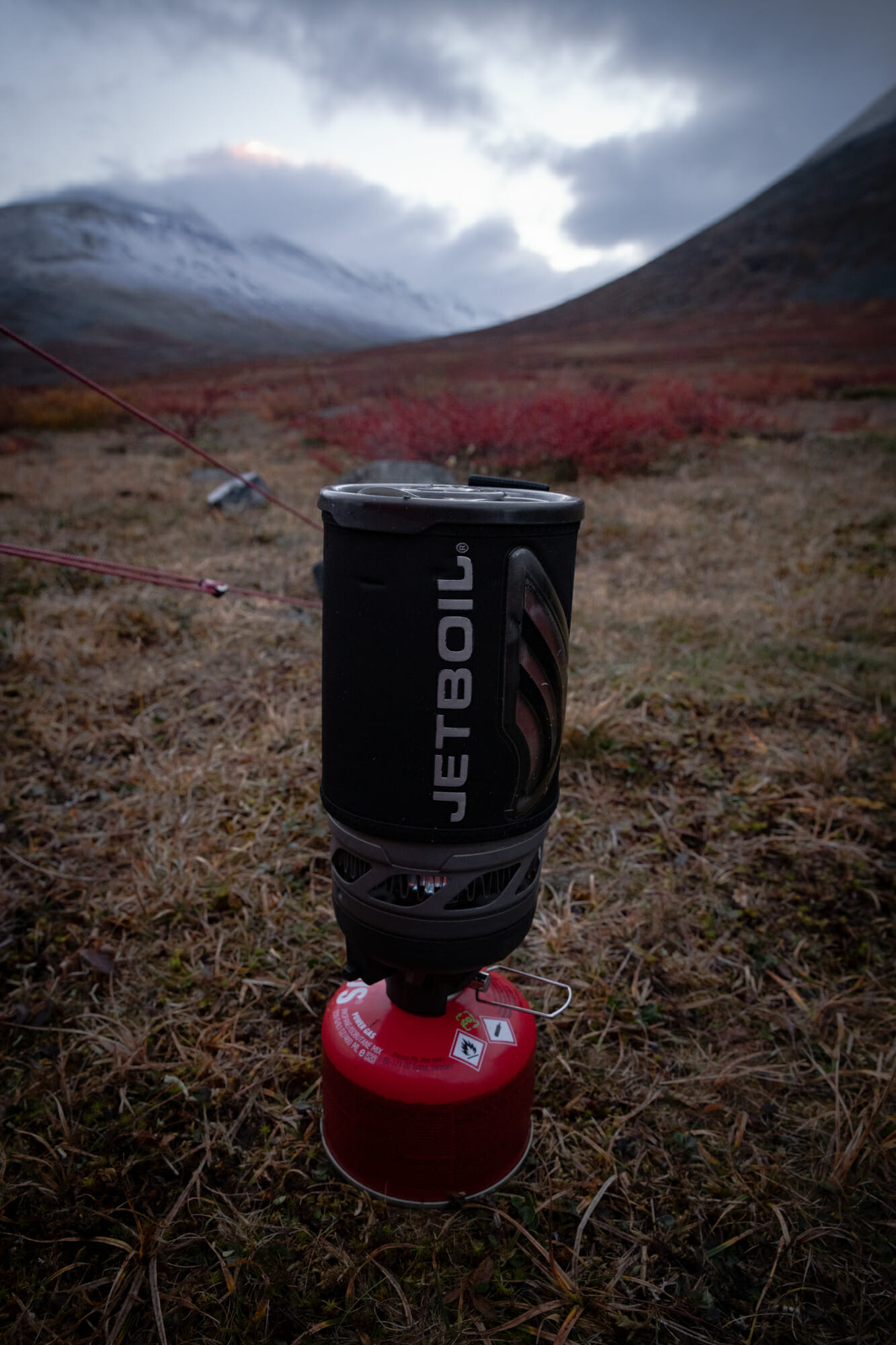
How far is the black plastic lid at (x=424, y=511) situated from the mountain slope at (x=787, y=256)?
54.3ft

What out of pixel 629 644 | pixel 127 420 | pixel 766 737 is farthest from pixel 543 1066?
pixel 127 420

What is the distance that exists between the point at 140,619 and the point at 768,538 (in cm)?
473

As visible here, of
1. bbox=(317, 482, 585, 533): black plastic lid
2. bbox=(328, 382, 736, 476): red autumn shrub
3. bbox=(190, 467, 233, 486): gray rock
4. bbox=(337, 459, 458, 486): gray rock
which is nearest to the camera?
bbox=(317, 482, 585, 533): black plastic lid

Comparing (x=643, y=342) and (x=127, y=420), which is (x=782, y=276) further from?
(x=127, y=420)

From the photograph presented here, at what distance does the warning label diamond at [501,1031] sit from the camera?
1312mm

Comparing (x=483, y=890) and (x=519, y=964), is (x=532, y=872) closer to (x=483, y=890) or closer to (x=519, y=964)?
(x=483, y=890)

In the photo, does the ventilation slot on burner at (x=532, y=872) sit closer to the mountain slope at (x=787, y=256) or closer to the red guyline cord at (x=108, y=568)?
the red guyline cord at (x=108, y=568)

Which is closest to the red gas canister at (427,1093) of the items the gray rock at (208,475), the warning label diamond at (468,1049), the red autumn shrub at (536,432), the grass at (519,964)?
the warning label diamond at (468,1049)

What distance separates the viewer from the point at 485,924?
1.11 m

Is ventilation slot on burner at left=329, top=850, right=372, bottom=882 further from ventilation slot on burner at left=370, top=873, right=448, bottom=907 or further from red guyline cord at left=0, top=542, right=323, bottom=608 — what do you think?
red guyline cord at left=0, top=542, right=323, bottom=608

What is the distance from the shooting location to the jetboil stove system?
0.97 m

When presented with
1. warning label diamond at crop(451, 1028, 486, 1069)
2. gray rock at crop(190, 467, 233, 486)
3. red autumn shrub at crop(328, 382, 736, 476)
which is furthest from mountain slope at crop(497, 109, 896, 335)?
warning label diamond at crop(451, 1028, 486, 1069)

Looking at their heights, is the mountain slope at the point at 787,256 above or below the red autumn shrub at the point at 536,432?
above

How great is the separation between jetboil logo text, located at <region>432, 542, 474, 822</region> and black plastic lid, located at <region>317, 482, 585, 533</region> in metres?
0.05
